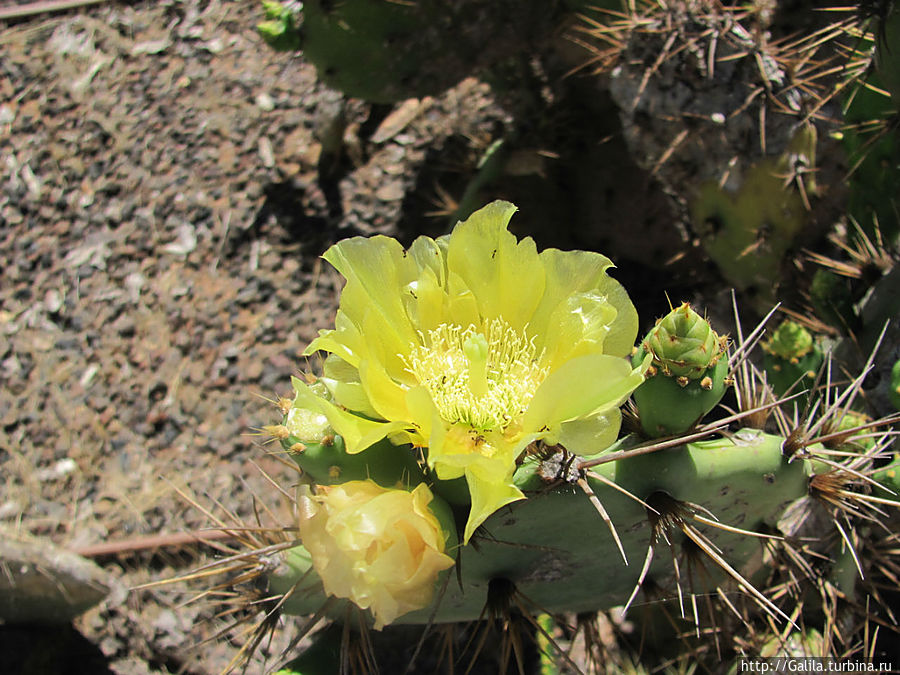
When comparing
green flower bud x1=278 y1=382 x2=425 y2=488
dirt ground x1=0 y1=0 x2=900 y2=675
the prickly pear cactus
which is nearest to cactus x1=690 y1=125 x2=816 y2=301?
dirt ground x1=0 y1=0 x2=900 y2=675

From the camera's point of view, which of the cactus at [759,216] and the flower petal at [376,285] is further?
the cactus at [759,216]

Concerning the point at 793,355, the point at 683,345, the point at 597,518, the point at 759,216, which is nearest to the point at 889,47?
the point at 759,216

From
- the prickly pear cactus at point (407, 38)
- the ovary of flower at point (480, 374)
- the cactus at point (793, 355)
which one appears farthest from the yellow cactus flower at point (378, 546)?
the prickly pear cactus at point (407, 38)

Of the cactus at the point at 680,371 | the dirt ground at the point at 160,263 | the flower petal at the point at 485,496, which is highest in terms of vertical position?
the flower petal at the point at 485,496

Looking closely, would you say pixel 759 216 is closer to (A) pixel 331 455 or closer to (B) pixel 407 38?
(B) pixel 407 38

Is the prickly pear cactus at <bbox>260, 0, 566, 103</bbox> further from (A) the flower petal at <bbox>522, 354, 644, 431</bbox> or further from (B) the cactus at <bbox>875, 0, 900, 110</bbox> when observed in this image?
(A) the flower petal at <bbox>522, 354, 644, 431</bbox>

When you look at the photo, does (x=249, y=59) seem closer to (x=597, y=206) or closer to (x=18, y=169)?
(x=18, y=169)

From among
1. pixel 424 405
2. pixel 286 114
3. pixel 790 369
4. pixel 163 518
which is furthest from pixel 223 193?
pixel 424 405

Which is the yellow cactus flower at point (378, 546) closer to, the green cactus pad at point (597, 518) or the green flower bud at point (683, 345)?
the green cactus pad at point (597, 518)
